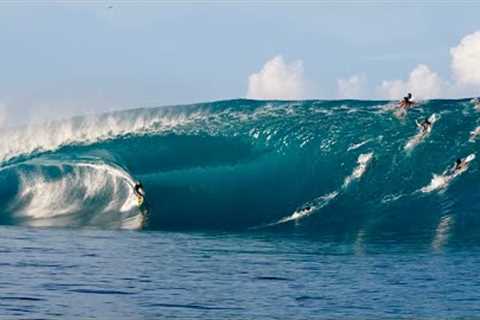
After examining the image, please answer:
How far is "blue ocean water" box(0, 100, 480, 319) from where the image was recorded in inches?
550

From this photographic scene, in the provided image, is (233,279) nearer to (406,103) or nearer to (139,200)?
(139,200)

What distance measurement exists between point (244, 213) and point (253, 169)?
3313 mm

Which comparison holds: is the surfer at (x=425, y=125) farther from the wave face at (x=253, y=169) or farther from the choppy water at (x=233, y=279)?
the choppy water at (x=233, y=279)

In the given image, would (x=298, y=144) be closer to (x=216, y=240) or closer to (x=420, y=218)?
(x=420, y=218)

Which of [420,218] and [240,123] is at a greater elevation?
[240,123]

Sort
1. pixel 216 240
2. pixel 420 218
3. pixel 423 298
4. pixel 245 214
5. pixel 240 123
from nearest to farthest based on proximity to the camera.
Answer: pixel 423 298
pixel 216 240
pixel 420 218
pixel 245 214
pixel 240 123

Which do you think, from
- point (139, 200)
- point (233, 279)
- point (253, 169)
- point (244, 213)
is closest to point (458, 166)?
point (244, 213)

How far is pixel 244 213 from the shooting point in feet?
87.0

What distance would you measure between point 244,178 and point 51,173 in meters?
5.79

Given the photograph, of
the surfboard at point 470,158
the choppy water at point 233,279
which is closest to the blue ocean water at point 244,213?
the choppy water at point 233,279

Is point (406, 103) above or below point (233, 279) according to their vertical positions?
above

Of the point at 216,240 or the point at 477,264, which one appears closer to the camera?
the point at 477,264

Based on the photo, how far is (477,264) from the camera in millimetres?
17484

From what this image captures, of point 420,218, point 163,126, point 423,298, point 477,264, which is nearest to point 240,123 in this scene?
point 163,126
